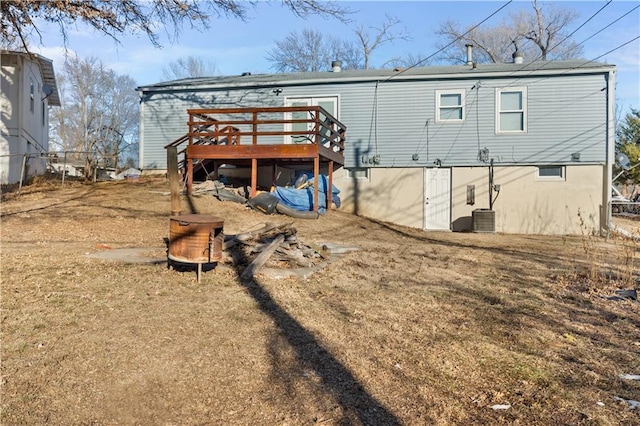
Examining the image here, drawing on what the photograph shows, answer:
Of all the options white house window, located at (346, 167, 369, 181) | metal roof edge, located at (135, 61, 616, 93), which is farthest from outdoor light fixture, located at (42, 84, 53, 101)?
white house window, located at (346, 167, 369, 181)

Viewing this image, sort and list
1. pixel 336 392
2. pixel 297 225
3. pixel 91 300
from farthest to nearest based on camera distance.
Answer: pixel 297 225
pixel 91 300
pixel 336 392

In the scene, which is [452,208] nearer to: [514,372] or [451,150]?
[451,150]

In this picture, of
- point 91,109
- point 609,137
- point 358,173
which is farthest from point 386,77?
point 91,109

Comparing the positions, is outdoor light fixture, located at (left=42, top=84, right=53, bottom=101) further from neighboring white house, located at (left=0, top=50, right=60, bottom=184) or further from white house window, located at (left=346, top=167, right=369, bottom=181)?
white house window, located at (left=346, top=167, right=369, bottom=181)

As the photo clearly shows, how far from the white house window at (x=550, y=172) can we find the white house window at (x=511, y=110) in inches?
56.1

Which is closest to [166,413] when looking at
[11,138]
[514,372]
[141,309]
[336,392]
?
[336,392]

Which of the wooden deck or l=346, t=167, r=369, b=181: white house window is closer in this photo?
Result: the wooden deck

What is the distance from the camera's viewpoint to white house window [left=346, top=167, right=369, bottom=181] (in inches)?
680

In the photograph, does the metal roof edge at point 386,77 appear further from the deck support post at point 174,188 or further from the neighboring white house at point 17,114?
the deck support post at point 174,188

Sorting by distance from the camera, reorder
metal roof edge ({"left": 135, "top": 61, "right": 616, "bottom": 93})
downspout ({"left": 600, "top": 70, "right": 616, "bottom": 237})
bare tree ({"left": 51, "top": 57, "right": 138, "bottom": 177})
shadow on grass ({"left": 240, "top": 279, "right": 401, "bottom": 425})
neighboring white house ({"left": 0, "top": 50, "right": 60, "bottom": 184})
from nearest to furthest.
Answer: shadow on grass ({"left": 240, "top": 279, "right": 401, "bottom": 425})
downspout ({"left": 600, "top": 70, "right": 616, "bottom": 237})
metal roof edge ({"left": 135, "top": 61, "right": 616, "bottom": 93})
neighboring white house ({"left": 0, "top": 50, "right": 60, "bottom": 184})
bare tree ({"left": 51, "top": 57, "right": 138, "bottom": 177})

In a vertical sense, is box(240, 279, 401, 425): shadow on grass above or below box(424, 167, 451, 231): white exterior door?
below

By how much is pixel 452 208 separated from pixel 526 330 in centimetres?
1214

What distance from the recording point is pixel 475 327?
4.83 m

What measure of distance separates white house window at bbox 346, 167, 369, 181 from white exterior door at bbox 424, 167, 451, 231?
2.01 meters
